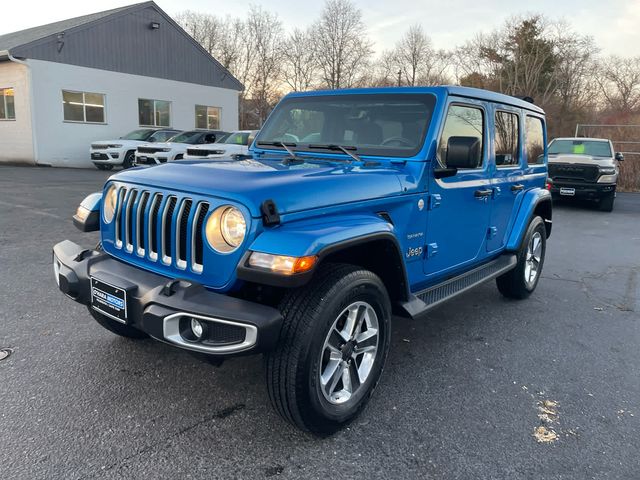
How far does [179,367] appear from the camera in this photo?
3.32 metres

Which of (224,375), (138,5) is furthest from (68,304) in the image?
(138,5)

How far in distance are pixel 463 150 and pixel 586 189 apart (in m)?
10.7

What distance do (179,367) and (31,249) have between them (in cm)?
404

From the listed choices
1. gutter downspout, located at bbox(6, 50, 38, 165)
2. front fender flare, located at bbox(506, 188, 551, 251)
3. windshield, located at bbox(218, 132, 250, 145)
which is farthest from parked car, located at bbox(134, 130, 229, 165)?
front fender flare, located at bbox(506, 188, 551, 251)

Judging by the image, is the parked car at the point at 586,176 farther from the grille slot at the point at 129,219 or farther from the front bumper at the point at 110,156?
the front bumper at the point at 110,156

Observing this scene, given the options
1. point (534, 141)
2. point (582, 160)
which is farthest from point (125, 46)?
point (534, 141)

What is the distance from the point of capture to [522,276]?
4.96 meters

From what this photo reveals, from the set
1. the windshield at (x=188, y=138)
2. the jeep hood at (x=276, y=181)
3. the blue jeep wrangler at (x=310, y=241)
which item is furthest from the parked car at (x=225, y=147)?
the jeep hood at (x=276, y=181)

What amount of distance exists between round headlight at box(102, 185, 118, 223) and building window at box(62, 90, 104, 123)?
1887 centimetres

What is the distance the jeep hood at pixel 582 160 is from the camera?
12.2 metres

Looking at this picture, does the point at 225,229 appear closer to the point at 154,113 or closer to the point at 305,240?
the point at 305,240

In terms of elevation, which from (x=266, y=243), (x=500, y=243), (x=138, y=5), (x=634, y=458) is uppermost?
(x=138, y=5)

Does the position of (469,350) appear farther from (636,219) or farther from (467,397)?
(636,219)

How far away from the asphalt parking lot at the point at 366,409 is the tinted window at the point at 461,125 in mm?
1503
